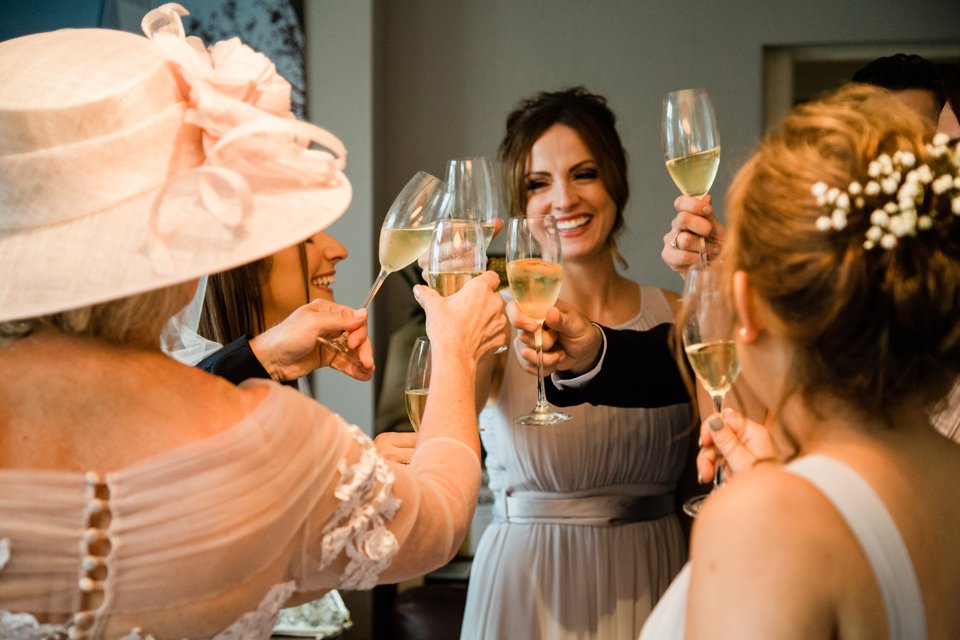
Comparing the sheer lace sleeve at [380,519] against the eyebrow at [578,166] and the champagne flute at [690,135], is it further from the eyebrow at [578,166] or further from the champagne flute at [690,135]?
the eyebrow at [578,166]

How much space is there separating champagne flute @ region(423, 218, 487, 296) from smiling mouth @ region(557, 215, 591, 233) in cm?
97

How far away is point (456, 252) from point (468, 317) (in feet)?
0.62

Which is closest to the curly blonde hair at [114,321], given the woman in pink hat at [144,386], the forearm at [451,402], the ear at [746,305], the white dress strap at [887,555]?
the woman in pink hat at [144,386]

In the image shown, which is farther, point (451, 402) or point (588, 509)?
point (588, 509)

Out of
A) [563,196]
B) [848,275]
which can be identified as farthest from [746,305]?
[563,196]

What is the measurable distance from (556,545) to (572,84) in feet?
9.86

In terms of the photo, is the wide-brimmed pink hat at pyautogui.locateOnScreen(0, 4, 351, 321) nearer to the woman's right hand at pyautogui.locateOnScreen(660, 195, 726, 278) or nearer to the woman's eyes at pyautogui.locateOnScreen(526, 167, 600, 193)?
the woman's right hand at pyautogui.locateOnScreen(660, 195, 726, 278)

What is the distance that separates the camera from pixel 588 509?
2.54 metres

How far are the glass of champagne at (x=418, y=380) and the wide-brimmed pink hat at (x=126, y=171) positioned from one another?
692 millimetres

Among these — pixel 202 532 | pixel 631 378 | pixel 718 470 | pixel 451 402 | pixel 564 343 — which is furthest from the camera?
pixel 631 378

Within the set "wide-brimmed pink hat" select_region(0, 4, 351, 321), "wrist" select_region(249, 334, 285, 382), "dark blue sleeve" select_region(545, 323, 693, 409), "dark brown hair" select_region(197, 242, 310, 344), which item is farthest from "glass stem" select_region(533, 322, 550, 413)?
"wide-brimmed pink hat" select_region(0, 4, 351, 321)

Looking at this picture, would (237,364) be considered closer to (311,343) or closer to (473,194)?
(311,343)

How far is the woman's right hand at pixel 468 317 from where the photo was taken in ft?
5.23

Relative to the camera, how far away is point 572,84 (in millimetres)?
4980
